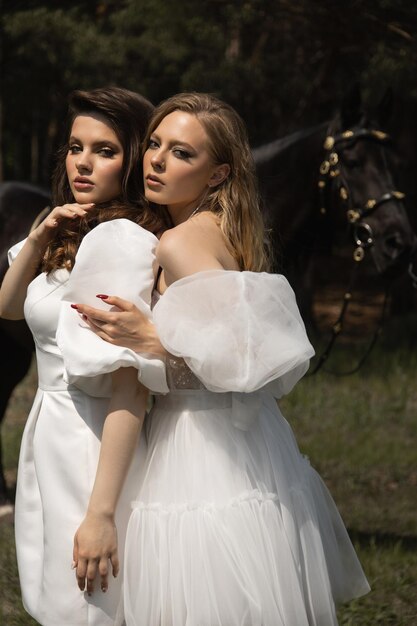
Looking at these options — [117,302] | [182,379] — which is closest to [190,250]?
[117,302]

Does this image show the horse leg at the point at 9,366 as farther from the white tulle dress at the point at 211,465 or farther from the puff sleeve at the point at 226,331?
the puff sleeve at the point at 226,331

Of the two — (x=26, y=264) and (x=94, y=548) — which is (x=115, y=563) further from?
(x=26, y=264)

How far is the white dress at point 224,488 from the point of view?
2.30 meters

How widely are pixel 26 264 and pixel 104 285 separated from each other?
35 cm

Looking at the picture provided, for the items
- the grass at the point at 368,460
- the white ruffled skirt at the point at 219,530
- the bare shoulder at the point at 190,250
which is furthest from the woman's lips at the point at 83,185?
the grass at the point at 368,460

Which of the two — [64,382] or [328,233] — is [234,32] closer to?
[328,233]

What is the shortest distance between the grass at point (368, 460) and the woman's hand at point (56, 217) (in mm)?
1733

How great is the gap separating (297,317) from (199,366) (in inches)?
11.1

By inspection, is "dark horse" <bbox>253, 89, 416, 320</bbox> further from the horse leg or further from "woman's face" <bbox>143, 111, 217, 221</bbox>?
"woman's face" <bbox>143, 111, 217, 221</bbox>

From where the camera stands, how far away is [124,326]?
7.65 ft

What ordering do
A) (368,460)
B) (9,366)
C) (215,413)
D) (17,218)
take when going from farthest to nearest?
1. (368,460)
2. (9,366)
3. (17,218)
4. (215,413)

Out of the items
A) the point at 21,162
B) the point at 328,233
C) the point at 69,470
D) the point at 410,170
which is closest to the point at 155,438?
the point at 69,470

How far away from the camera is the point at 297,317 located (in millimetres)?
2430

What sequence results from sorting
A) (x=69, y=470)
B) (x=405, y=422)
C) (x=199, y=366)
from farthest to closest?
(x=405, y=422)
(x=69, y=470)
(x=199, y=366)
